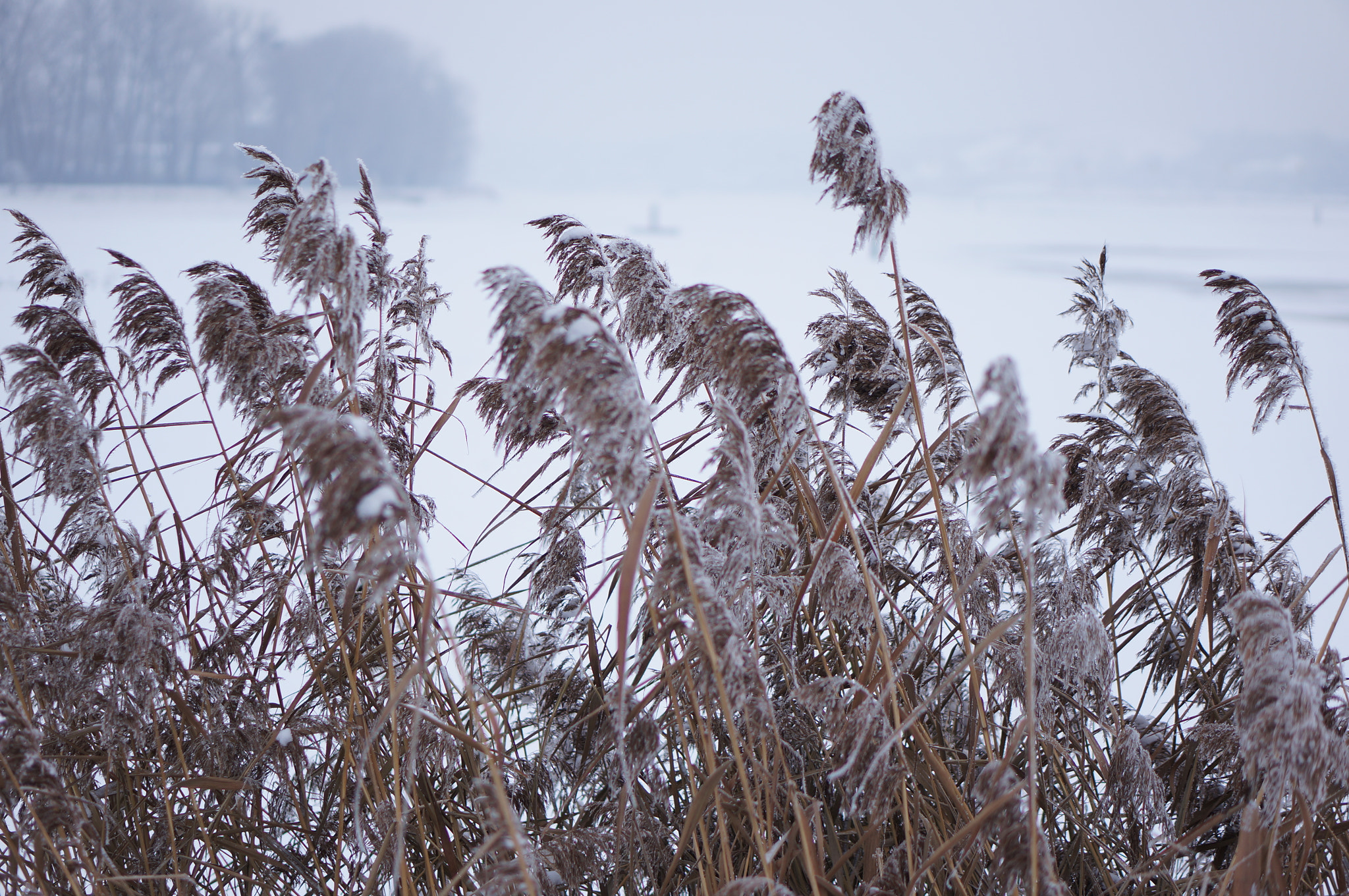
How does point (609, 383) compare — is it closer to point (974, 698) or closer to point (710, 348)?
point (710, 348)

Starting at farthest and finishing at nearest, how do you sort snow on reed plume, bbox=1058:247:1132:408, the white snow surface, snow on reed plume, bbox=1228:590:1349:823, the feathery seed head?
snow on reed plume, bbox=1058:247:1132:408 → the feathery seed head → snow on reed plume, bbox=1228:590:1349:823 → the white snow surface

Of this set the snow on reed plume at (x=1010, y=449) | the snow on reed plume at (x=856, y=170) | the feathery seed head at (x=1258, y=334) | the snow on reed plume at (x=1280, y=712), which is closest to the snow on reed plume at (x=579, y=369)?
the snow on reed plume at (x=1010, y=449)

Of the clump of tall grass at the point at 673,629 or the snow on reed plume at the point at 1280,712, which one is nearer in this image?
the snow on reed plume at the point at 1280,712

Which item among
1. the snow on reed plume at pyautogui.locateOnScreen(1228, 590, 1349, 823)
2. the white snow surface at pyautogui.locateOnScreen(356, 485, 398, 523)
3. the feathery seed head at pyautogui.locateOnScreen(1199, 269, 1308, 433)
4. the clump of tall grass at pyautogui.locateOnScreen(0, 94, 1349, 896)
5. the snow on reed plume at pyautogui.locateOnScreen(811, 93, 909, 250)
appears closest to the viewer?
the white snow surface at pyautogui.locateOnScreen(356, 485, 398, 523)

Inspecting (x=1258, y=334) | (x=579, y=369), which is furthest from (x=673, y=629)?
(x=1258, y=334)

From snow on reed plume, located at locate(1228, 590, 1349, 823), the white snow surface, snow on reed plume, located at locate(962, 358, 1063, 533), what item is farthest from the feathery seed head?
the white snow surface

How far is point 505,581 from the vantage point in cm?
171

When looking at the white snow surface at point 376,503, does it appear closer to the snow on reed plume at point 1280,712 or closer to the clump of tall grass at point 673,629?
the clump of tall grass at point 673,629

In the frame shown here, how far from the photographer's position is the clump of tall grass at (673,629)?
84 cm

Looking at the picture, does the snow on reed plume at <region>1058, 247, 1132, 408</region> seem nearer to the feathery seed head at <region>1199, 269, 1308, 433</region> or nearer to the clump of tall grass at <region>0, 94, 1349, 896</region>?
the clump of tall grass at <region>0, 94, 1349, 896</region>

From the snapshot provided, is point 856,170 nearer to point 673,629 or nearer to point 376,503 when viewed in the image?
point 673,629

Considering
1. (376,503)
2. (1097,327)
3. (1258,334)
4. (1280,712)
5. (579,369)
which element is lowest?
(1280,712)

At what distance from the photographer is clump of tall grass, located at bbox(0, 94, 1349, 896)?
84 centimetres

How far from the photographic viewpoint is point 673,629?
916mm
